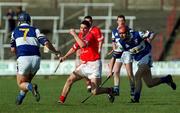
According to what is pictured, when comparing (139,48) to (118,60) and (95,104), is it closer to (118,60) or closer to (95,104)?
(95,104)

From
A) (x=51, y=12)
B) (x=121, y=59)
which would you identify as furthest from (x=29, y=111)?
(x=51, y=12)

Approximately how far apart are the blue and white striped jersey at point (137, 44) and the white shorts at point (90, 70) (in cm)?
136

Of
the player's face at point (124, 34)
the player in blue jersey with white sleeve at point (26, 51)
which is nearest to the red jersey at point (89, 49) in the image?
the player's face at point (124, 34)

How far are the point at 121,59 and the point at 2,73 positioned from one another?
14.5 metres

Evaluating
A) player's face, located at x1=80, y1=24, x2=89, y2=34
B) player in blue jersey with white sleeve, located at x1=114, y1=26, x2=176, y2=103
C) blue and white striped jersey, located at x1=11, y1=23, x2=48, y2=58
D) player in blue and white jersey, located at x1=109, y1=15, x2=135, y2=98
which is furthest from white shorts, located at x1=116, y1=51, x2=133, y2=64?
blue and white striped jersey, located at x1=11, y1=23, x2=48, y2=58

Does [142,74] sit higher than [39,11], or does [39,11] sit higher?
[142,74]

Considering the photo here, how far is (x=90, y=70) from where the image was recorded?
59.9 feet

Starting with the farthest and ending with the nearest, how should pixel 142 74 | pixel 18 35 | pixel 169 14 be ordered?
pixel 169 14 → pixel 142 74 → pixel 18 35

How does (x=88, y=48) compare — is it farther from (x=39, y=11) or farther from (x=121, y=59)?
(x=39, y=11)

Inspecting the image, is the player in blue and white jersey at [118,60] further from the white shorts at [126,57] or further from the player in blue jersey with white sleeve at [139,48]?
the player in blue jersey with white sleeve at [139,48]

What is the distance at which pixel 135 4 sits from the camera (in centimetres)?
4706

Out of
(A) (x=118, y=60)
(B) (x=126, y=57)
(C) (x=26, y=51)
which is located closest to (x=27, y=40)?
(C) (x=26, y=51)

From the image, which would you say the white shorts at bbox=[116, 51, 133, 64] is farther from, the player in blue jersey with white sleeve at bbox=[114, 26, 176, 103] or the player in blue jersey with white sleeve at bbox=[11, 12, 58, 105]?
the player in blue jersey with white sleeve at bbox=[11, 12, 58, 105]

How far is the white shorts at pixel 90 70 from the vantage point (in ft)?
59.7
